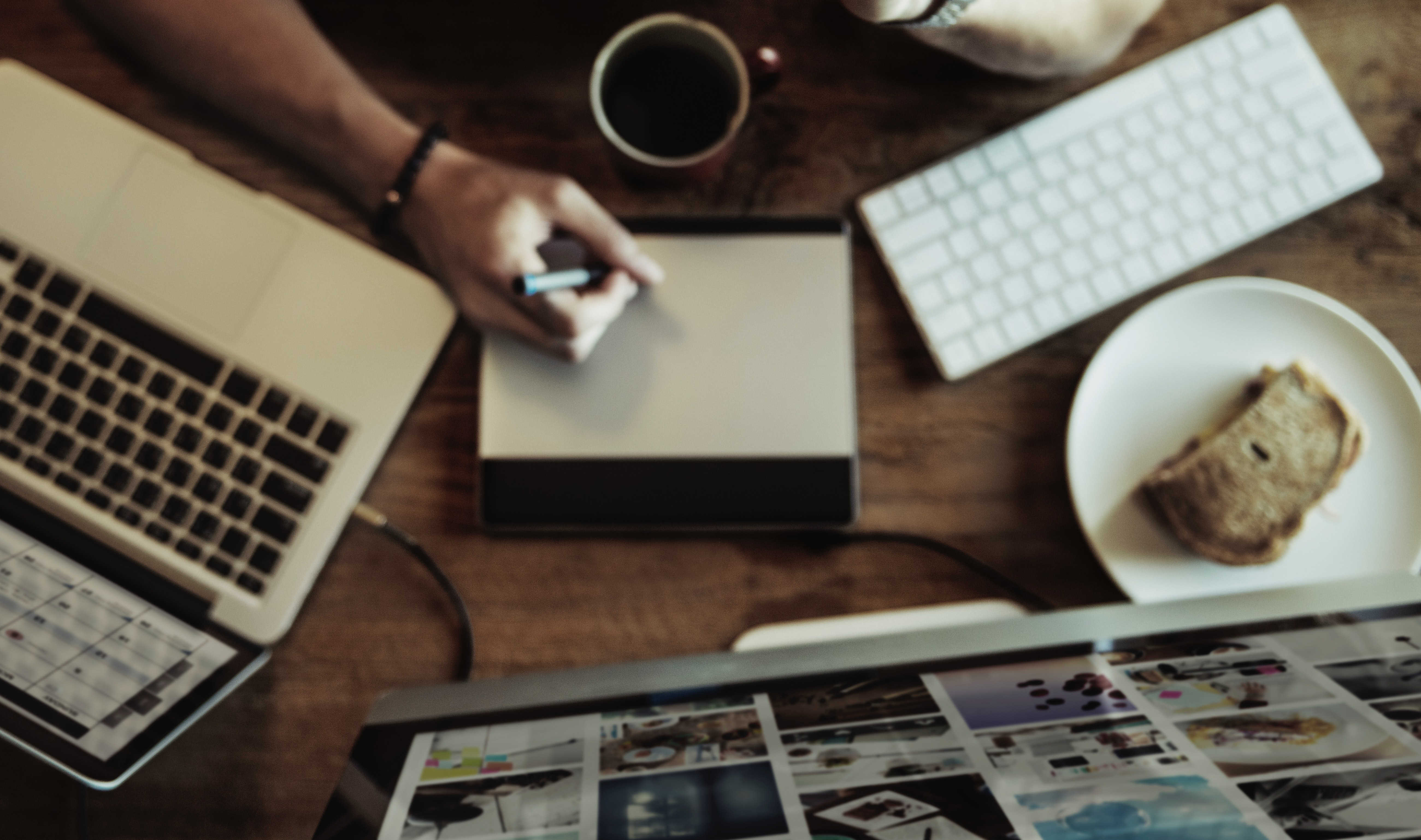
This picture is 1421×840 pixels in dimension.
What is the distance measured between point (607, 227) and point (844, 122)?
243 mm

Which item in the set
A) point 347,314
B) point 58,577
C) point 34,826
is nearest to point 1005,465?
point 347,314

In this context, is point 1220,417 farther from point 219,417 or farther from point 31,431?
point 31,431

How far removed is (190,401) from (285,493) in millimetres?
113

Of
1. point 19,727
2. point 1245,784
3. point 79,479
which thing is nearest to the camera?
point 1245,784

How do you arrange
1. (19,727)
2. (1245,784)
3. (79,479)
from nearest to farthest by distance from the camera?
(1245,784) < (19,727) < (79,479)

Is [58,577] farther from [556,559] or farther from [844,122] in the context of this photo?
[844,122]

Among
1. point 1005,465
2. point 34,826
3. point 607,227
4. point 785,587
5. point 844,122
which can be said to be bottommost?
point 34,826

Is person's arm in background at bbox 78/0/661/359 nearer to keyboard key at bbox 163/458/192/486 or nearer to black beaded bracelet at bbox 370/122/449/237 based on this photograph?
black beaded bracelet at bbox 370/122/449/237

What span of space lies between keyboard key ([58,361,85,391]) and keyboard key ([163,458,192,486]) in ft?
0.34

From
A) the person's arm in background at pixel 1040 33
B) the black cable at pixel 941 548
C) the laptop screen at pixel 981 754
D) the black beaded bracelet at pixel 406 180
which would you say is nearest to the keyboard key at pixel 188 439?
the black beaded bracelet at pixel 406 180

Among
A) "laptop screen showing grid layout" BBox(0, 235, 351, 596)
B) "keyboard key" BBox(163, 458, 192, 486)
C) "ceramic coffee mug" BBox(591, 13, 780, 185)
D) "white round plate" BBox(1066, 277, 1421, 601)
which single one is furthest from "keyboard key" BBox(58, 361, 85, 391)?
"white round plate" BBox(1066, 277, 1421, 601)

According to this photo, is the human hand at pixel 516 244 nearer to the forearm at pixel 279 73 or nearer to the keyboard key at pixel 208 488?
the forearm at pixel 279 73

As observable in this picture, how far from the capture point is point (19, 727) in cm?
48

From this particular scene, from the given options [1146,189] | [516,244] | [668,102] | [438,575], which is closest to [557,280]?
[516,244]
